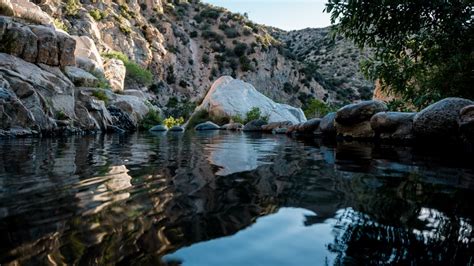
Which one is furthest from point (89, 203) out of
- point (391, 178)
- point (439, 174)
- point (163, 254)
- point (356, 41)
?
point (356, 41)

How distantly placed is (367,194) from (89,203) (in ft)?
6.30

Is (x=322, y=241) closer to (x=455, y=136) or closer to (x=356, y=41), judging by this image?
(x=455, y=136)

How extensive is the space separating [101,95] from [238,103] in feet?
35.6

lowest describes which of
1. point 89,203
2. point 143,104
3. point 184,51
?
point 89,203

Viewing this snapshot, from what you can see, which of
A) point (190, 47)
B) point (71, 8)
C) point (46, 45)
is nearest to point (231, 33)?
point (190, 47)

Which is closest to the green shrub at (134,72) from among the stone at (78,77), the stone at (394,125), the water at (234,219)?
the stone at (78,77)

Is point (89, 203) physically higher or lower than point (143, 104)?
lower

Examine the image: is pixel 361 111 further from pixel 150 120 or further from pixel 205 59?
pixel 205 59

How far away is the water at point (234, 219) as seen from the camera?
4.75 feet

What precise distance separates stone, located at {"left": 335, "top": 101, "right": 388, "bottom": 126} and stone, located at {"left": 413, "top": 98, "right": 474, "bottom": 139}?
3.23m

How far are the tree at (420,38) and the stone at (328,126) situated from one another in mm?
3431

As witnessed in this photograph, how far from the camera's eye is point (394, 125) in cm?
936

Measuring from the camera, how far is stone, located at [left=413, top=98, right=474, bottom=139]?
7137 millimetres

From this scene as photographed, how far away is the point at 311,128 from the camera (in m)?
15.2
